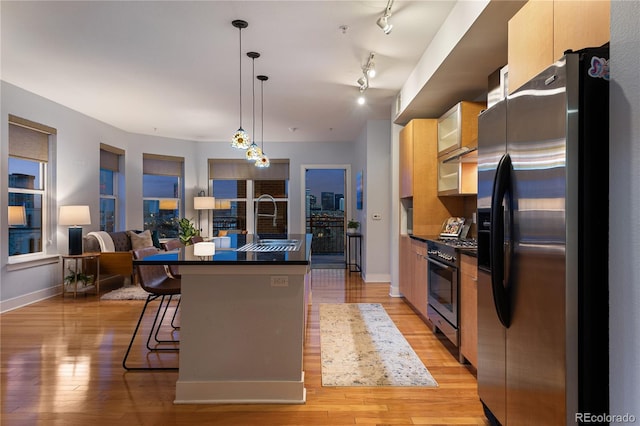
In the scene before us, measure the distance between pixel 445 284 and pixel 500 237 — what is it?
165cm

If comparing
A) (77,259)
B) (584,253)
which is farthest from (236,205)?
(584,253)

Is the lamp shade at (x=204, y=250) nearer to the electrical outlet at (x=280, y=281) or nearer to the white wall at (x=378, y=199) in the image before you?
the electrical outlet at (x=280, y=281)

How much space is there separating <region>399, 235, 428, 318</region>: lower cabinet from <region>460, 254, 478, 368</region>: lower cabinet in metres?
0.93

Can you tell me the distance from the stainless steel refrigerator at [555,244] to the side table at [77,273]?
5555 millimetres

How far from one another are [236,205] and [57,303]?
431cm

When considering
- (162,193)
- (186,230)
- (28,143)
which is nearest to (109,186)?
(162,193)

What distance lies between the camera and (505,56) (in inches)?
121

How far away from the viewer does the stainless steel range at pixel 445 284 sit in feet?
9.93

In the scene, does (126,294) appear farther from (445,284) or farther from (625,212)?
(625,212)

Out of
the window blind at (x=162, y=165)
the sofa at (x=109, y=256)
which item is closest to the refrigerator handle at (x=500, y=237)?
the sofa at (x=109, y=256)

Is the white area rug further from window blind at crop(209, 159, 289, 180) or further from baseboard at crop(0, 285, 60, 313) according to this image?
window blind at crop(209, 159, 289, 180)

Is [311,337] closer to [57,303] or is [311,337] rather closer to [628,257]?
[628,257]

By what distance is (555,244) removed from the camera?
1356 mm

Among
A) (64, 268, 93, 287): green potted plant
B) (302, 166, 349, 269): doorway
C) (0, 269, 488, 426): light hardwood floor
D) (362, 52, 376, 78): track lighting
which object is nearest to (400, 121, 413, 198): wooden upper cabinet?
(362, 52, 376, 78): track lighting
